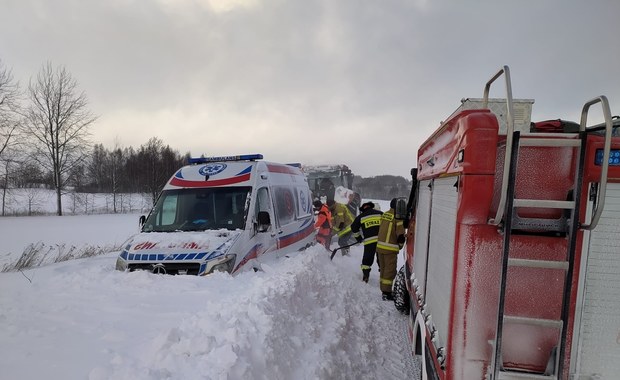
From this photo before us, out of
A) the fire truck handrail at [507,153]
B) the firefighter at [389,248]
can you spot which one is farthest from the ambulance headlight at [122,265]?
the fire truck handrail at [507,153]

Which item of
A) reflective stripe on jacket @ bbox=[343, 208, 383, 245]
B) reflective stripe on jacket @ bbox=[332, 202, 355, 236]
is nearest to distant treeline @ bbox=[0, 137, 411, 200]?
reflective stripe on jacket @ bbox=[332, 202, 355, 236]

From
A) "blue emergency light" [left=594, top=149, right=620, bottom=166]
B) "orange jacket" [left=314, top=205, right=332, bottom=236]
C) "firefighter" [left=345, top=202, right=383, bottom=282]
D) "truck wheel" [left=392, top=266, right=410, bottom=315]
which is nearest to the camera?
"blue emergency light" [left=594, top=149, right=620, bottom=166]

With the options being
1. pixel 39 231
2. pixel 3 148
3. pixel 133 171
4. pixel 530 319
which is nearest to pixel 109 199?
pixel 133 171

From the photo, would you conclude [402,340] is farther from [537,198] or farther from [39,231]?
[39,231]

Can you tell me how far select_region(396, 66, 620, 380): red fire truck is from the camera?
1.98 meters

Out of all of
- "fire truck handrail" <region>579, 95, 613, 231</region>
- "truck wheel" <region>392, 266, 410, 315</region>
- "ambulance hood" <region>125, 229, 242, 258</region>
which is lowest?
"truck wheel" <region>392, 266, 410, 315</region>

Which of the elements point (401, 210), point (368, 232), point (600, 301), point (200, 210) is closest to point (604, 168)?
point (600, 301)

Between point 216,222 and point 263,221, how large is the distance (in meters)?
0.79

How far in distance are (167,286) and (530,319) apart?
3.69 metres

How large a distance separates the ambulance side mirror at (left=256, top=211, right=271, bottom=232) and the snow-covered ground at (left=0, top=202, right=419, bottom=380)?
27.3 inches

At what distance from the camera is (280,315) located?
12.0 ft

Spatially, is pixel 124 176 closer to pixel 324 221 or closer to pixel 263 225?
pixel 324 221

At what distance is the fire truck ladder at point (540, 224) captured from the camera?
1909mm

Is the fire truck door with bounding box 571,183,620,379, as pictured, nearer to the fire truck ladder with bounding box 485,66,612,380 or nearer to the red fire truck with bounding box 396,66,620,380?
the red fire truck with bounding box 396,66,620,380
